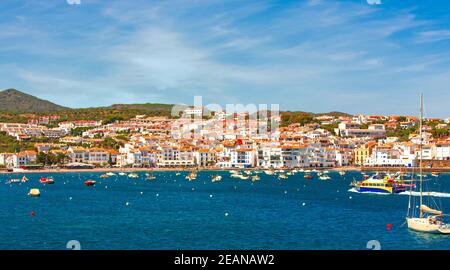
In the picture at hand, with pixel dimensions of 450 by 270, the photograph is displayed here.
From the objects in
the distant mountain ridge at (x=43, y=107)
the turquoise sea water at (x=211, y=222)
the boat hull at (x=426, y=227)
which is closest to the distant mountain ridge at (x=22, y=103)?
the distant mountain ridge at (x=43, y=107)

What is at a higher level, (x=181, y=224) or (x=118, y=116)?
(x=118, y=116)

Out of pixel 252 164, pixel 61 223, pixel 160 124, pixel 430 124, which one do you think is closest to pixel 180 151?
pixel 252 164

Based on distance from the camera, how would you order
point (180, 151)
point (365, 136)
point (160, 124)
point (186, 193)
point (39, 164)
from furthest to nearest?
point (160, 124) < point (365, 136) < point (180, 151) < point (39, 164) < point (186, 193)

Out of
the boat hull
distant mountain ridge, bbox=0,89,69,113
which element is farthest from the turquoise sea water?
distant mountain ridge, bbox=0,89,69,113

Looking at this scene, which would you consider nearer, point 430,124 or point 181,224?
point 181,224

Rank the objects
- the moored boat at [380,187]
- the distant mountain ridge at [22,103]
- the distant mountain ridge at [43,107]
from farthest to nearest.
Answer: the distant mountain ridge at [22,103], the distant mountain ridge at [43,107], the moored boat at [380,187]

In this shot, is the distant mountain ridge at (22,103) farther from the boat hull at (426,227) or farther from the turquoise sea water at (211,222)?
the boat hull at (426,227)

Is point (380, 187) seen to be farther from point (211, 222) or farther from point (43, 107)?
point (43, 107)
